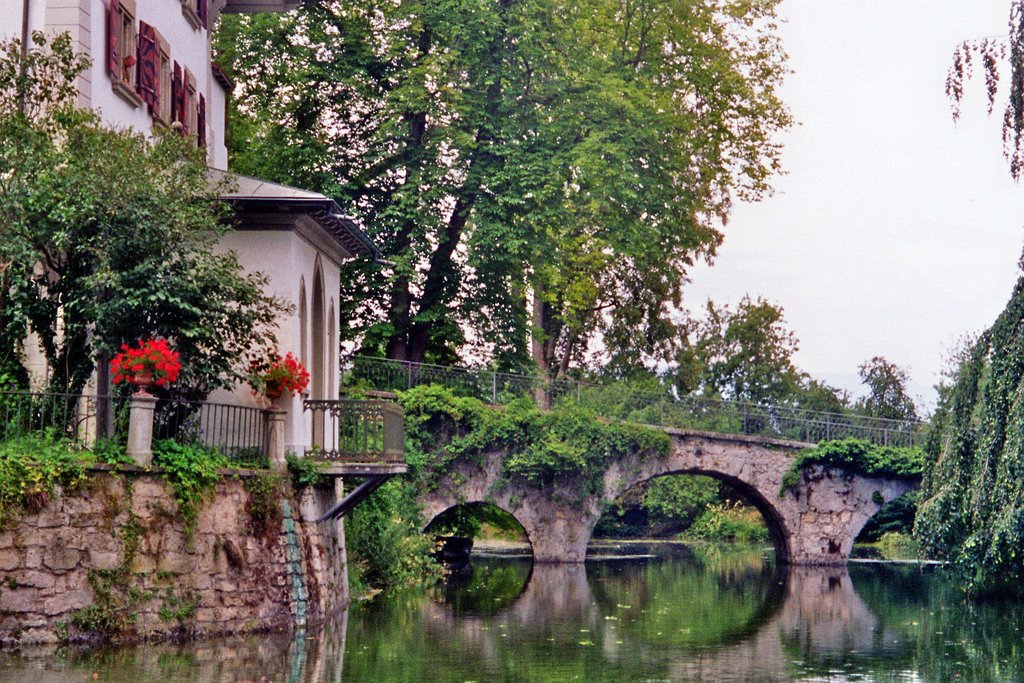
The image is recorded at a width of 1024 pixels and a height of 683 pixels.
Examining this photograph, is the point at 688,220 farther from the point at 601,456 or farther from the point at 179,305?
the point at 179,305

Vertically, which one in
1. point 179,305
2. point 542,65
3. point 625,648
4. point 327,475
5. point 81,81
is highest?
point 542,65

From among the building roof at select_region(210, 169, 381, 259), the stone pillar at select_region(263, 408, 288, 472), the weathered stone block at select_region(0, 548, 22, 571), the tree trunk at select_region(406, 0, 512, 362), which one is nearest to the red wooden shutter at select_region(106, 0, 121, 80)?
the building roof at select_region(210, 169, 381, 259)

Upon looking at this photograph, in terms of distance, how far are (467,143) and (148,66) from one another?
33.3 feet

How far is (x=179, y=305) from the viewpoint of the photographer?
56.0ft

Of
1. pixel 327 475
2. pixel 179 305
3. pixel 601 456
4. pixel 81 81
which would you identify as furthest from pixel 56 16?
pixel 601 456

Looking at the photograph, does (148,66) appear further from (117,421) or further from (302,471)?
(302,471)

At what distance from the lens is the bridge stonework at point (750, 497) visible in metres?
34.0

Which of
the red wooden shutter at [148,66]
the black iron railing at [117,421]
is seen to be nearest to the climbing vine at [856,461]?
the red wooden shutter at [148,66]

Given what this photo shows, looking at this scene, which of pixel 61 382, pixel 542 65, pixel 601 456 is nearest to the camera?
pixel 61 382

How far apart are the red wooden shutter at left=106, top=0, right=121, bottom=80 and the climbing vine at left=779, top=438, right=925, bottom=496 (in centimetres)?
2149

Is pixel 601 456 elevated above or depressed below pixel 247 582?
above

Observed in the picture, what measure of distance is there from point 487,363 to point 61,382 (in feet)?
54.8

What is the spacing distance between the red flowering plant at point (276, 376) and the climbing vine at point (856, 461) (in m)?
19.9

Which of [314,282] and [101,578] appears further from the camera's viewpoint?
[314,282]
